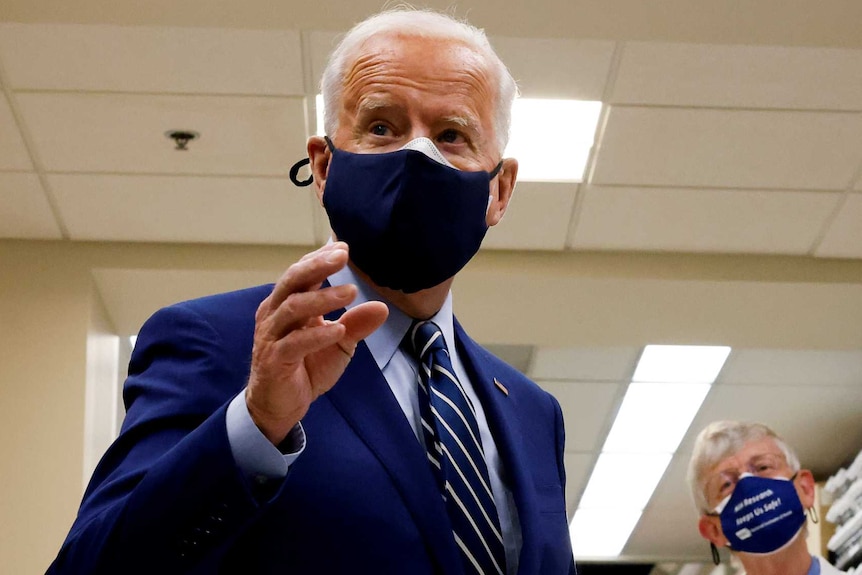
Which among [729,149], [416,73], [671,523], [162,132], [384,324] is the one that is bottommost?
[384,324]

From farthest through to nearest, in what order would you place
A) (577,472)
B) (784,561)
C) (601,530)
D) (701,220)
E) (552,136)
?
(601,530) → (577,472) → (701,220) → (552,136) → (784,561)

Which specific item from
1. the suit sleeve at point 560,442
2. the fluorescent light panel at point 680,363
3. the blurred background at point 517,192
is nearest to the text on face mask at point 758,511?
the blurred background at point 517,192

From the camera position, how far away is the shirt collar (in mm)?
1263

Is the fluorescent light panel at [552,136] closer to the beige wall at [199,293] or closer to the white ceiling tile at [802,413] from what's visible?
the beige wall at [199,293]

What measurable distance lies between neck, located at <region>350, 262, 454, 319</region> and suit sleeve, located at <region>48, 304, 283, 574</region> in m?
0.25

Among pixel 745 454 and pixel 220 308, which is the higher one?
pixel 745 454

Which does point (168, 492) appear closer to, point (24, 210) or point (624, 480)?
point (24, 210)

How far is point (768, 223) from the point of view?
475cm

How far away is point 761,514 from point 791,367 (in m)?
3.22

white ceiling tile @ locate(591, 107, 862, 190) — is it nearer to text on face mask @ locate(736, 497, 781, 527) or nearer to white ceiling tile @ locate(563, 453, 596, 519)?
text on face mask @ locate(736, 497, 781, 527)

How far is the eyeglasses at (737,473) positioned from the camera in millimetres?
3127

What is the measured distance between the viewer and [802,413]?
668cm

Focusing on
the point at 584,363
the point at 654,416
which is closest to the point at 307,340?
the point at 584,363

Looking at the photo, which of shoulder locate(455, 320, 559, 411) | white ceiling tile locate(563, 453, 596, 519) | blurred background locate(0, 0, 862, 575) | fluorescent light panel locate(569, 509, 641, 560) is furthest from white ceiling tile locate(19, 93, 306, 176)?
fluorescent light panel locate(569, 509, 641, 560)
